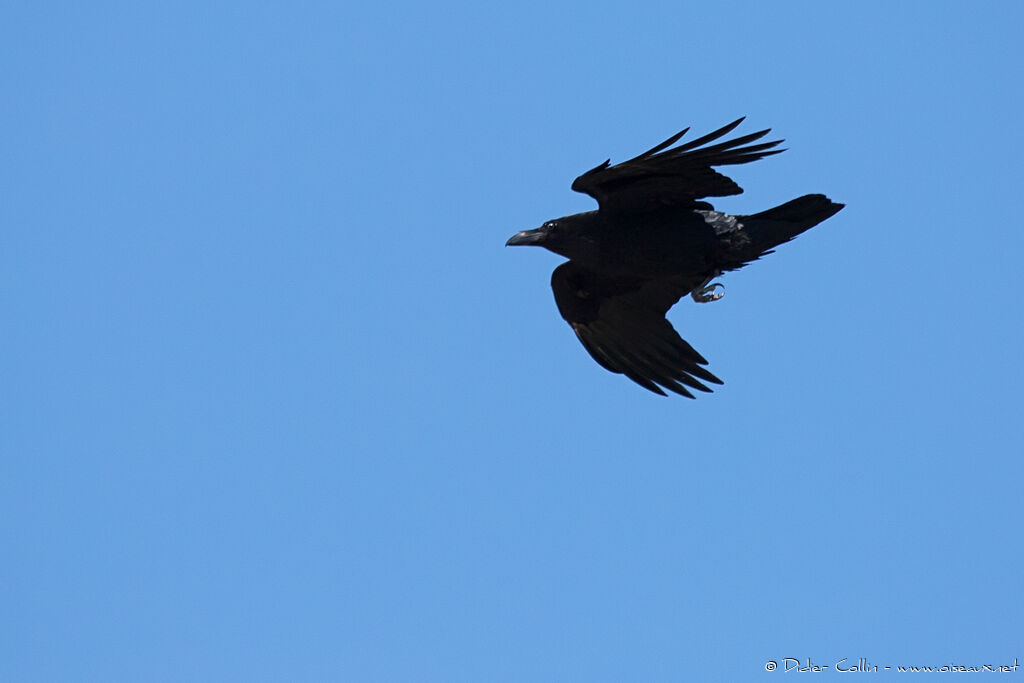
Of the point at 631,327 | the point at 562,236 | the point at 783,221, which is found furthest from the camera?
the point at 631,327

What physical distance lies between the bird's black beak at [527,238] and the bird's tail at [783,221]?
6.36ft

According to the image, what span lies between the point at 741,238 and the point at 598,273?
1695 mm

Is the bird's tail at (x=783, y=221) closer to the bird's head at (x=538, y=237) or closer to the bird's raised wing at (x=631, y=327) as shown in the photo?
the bird's raised wing at (x=631, y=327)

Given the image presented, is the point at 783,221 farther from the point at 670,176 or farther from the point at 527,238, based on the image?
the point at 527,238

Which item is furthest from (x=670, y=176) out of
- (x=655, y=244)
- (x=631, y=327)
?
(x=631, y=327)

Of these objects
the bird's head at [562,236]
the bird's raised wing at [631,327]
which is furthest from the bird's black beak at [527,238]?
the bird's raised wing at [631,327]

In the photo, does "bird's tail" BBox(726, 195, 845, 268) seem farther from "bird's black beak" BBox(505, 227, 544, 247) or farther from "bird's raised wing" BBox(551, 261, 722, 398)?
"bird's black beak" BBox(505, 227, 544, 247)

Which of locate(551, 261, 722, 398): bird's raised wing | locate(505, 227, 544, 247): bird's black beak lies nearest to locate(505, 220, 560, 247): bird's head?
locate(505, 227, 544, 247): bird's black beak

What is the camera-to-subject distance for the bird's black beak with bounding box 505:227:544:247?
1245 cm

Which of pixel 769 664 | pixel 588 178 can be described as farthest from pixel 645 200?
pixel 769 664

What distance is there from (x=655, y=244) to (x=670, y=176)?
68 centimetres

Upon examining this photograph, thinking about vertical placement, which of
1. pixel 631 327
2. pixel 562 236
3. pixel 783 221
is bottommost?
pixel 783 221

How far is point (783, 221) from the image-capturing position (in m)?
11.6

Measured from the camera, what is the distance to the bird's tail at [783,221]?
11461mm
